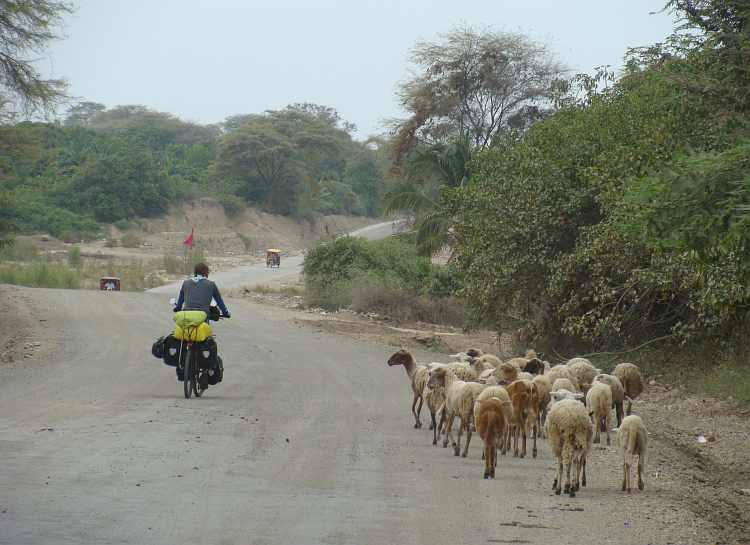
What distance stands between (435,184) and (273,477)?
869 inches

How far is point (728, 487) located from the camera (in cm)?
664

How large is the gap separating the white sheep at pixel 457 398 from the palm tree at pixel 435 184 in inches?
684

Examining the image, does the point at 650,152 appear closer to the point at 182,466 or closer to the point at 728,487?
the point at 728,487

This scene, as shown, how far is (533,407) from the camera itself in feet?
26.6

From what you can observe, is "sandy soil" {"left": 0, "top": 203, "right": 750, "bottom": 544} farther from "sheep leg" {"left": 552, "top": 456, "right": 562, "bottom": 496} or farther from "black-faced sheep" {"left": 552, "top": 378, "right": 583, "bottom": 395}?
"black-faced sheep" {"left": 552, "top": 378, "right": 583, "bottom": 395}

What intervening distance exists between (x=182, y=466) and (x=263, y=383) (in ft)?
18.9

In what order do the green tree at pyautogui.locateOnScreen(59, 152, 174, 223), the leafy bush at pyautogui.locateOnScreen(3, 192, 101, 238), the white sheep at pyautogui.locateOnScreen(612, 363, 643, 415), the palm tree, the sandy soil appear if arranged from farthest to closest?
1. the green tree at pyautogui.locateOnScreen(59, 152, 174, 223)
2. the leafy bush at pyautogui.locateOnScreen(3, 192, 101, 238)
3. the palm tree
4. the white sheep at pyautogui.locateOnScreen(612, 363, 643, 415)
5. the sandy soil

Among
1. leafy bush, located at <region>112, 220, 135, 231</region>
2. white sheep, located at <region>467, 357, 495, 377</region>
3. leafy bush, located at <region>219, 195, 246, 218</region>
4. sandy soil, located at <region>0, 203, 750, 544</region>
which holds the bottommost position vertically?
sandy soil, located at <region>0, 203, 750, 544</region>

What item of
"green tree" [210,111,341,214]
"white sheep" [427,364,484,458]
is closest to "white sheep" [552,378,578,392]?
"white sheep" [427,364,484,458]

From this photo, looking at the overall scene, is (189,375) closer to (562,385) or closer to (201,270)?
(201,270)

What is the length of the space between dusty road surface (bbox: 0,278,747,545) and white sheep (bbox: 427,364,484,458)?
0.81ft

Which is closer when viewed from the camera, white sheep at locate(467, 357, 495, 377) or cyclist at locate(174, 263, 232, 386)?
white sheep at locate(467, 357, 495, 377)

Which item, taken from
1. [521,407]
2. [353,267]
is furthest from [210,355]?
[353,267]

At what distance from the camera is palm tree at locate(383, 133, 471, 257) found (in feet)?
84.8
